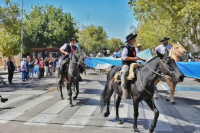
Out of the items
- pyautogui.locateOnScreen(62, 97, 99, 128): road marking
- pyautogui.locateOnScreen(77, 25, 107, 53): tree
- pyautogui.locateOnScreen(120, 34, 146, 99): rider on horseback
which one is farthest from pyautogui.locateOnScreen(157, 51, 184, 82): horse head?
pyautogui.locateOnScreen(77, 25, 107, 53): tree

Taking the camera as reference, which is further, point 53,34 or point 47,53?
point 53,34

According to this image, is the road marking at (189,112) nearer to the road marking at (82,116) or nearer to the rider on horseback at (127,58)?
the rider on horseback at (127,58)

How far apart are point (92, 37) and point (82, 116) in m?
89.7

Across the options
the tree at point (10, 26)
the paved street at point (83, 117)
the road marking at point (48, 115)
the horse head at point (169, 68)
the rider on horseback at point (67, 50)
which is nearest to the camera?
the horse head at point (169, 68)

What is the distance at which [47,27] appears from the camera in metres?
50.1

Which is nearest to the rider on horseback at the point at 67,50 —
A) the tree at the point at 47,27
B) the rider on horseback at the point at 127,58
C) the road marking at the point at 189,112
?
the rider on horseback at the point at 127,58

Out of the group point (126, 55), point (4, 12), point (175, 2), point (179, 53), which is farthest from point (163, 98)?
point (4, 12)

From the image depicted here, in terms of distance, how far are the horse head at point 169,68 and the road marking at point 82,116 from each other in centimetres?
274

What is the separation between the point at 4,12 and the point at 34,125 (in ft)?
74.3

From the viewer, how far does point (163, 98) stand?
10836 mm

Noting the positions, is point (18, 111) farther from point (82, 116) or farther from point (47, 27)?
point (47, 27)

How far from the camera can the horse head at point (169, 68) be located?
5.43 metres

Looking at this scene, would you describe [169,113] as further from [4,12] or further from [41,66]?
[4,12]

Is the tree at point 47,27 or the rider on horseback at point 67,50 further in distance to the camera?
the tree at point 47,27
